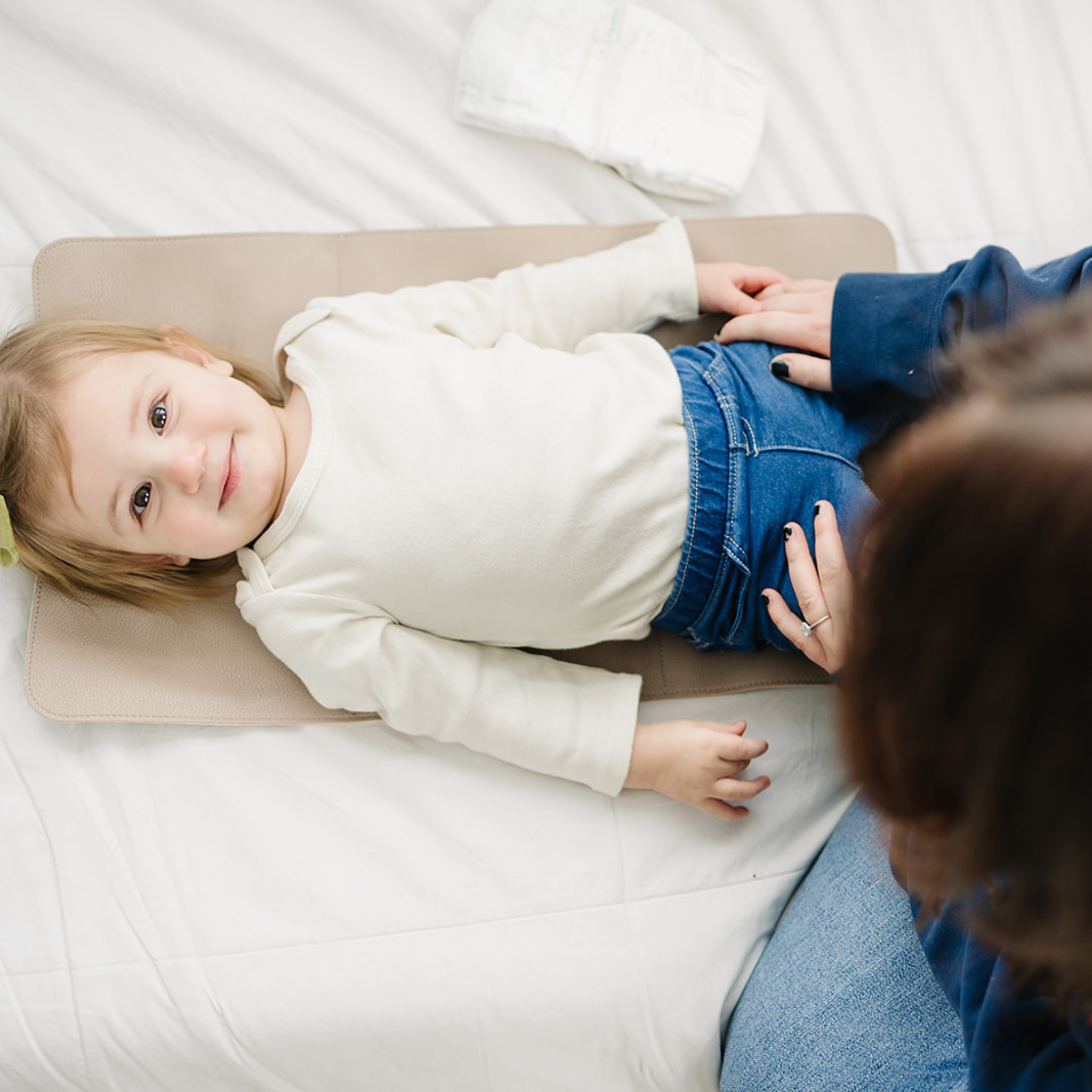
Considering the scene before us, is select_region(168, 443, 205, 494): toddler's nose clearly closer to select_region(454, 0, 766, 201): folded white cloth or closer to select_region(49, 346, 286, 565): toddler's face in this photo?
select_region(49, 346, 286, 565): toddler's face

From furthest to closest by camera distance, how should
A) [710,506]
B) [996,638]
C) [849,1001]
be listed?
[710,506]
[849,1001]
[996,638]

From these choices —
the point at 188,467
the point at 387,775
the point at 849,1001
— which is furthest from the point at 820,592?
the point at 188,467

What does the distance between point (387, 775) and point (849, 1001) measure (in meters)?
0.49

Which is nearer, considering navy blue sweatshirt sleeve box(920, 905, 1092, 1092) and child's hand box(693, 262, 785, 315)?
navy blue sweatshirt sleeve box(920, 905, 1092, 1092)

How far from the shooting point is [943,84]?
→ 1106 millimetres

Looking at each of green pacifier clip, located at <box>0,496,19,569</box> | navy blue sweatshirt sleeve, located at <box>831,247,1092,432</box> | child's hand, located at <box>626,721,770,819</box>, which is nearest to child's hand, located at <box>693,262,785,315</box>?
navy blue sweatshirt sleeve, located at <box>831,247,1092,432</box>

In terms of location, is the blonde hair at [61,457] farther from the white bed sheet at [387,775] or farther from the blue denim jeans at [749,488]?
the blue denim jeans at [749,488]

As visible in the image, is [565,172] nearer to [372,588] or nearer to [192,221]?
[192,221]

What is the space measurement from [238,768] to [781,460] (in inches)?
25.7

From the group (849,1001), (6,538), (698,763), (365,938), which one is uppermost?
(6,538)

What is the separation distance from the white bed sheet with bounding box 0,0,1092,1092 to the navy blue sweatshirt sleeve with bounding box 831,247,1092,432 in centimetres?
25

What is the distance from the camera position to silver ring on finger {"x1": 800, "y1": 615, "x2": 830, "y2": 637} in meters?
0.83

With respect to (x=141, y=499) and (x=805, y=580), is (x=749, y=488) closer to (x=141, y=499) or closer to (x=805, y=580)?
(x=805, y=580)

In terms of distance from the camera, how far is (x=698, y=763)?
0.91 meters
